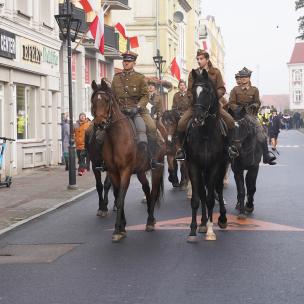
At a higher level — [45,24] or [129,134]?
[45,24]

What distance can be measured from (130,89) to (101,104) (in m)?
1.37

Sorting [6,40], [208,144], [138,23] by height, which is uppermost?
[138,23]

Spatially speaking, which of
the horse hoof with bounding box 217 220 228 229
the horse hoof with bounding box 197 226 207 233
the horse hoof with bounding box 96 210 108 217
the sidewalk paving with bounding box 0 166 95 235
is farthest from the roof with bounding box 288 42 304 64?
the horse hoof with bounding box 197 226 207 233

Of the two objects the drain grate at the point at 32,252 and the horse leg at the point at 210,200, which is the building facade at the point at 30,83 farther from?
the horse leg at the point at 210,200

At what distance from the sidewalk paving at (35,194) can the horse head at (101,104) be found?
2.49m

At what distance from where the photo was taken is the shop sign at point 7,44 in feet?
73.3

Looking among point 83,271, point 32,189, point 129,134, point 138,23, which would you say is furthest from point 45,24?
point 138,23

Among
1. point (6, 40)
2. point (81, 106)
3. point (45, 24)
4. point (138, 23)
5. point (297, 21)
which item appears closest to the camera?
point (6, 40)

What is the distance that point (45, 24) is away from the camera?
2755cm

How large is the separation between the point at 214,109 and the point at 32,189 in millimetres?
9415

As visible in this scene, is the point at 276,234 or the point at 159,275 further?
the point at 276,234

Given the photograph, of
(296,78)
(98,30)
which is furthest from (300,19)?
(296,78)

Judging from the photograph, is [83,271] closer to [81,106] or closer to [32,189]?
[32,189]

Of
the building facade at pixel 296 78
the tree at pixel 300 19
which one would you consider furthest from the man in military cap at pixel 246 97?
the building facade at pixel 296 78
